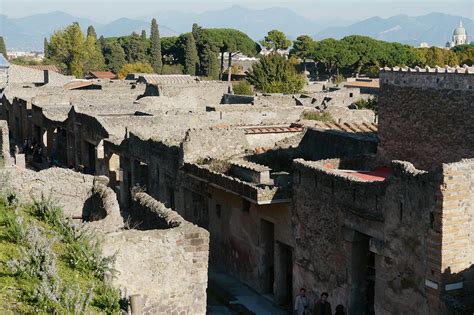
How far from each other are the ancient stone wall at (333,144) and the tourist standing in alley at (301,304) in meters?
4.22

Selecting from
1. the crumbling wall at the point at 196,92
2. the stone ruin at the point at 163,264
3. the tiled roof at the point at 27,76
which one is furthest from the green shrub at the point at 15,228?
the tiled roof at the point at 27,76

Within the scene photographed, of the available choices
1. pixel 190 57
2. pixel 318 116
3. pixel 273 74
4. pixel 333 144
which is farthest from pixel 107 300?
pixel 190 57

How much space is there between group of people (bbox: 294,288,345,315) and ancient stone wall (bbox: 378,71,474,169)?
354cm

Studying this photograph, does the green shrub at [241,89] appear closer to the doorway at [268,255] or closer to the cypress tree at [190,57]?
the doorway at [268,255]

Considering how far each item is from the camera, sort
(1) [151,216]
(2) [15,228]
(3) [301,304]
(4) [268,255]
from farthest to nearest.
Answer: (4) [268,255] < (3) [301,304] < (1) [151,216] < (2) [15,228]

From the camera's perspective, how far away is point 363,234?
14.7 metres

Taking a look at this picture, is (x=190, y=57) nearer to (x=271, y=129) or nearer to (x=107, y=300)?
(x=271, y=129)

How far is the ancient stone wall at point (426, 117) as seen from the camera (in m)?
14.9

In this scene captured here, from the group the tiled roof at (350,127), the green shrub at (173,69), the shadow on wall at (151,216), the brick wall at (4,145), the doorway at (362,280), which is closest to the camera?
the shadow on wall at (151,216)

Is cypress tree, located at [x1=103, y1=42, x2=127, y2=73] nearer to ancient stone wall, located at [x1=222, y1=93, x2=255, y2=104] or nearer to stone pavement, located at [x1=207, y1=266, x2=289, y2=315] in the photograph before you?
ancient stone wall, located at [x1=222, y1=93, x2=255, y2=104]

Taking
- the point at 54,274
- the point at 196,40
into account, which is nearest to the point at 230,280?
the point at 54,274

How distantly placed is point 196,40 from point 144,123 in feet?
238

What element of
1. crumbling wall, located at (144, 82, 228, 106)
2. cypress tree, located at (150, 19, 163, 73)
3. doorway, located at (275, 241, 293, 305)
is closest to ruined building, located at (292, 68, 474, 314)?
doorway, located at (275, 241, 293, 305)

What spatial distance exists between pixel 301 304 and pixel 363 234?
2240 millimetres
